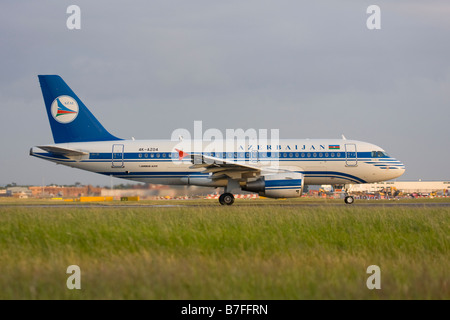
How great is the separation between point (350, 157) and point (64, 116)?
16.2m

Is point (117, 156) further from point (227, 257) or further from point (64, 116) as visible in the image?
point (227, 257)

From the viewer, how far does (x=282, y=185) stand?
80.2 feet

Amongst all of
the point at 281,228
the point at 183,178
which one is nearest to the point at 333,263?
the point at 281,228

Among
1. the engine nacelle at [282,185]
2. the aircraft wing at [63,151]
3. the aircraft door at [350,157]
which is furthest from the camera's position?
the aircraft door at [350,157]

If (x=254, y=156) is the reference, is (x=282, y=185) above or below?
below

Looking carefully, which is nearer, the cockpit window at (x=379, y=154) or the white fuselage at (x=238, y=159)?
the white fuselage at (x=238, y=159)

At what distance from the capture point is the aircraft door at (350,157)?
27188mm

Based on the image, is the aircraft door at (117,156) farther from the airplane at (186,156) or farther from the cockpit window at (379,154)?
the cockpit window at (379,154)

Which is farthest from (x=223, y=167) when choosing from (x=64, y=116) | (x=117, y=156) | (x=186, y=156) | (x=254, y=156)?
(x=64, y=116)

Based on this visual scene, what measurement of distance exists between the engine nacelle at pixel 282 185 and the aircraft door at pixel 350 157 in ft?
12.1

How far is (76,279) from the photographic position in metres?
6.57

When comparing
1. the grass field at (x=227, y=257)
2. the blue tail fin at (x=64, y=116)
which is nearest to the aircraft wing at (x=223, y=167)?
the blue tail fin at (x=64, y=116)

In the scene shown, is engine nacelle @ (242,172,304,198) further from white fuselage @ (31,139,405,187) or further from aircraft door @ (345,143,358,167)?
aircraft door @ (345,143,358,167)

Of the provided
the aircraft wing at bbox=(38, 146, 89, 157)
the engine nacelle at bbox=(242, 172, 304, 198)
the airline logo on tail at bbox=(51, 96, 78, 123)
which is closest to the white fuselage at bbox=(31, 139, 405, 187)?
the aircraft wing at bbox=(38, 146, 89, 157)
